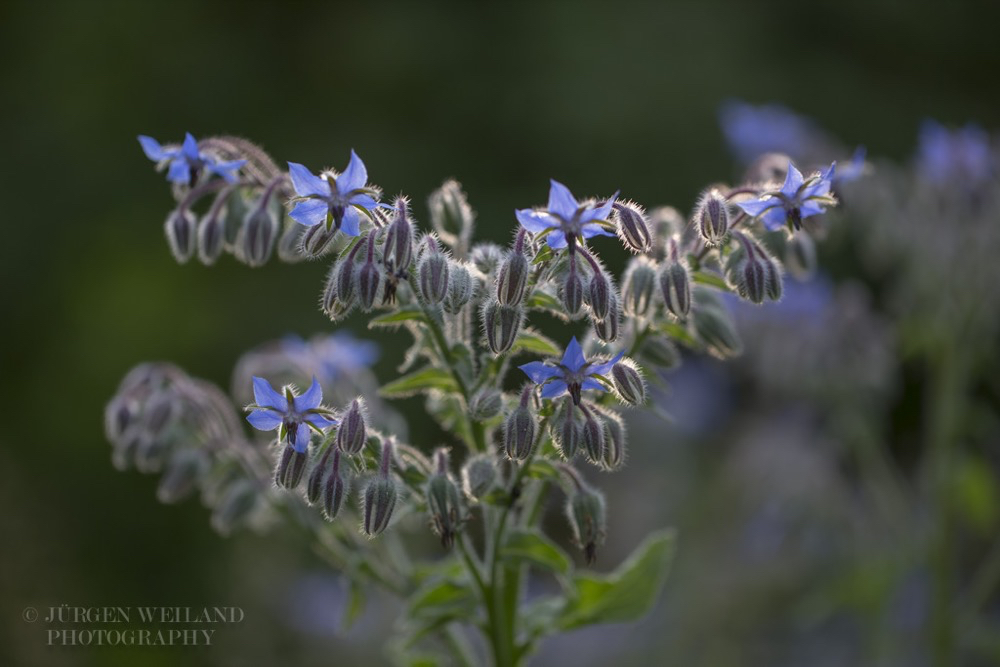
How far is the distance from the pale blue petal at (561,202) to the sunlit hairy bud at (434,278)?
0.18 metres

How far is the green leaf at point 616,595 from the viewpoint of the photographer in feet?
6.14

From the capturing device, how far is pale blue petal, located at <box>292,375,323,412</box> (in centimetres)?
148

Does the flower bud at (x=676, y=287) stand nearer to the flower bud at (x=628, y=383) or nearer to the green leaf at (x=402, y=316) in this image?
the flower bud at (x=628, y=383)

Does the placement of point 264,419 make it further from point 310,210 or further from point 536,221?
point 536,221

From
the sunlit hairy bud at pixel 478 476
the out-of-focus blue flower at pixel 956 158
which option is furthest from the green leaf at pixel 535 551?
the out-of-focus blue flower at pixel 956 158

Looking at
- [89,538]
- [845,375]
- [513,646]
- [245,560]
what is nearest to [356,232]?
[513,646]

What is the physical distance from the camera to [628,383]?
1.52 meters

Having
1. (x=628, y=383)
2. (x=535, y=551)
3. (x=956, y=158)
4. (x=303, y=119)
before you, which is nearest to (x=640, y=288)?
(x=628, y=383)

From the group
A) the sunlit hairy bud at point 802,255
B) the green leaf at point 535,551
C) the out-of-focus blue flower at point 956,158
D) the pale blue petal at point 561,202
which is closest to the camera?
the pale blue petal at point 561,202

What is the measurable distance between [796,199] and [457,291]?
1.77 feet

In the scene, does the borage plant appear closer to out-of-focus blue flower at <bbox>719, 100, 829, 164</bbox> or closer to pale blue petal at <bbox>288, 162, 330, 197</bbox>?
pale blue petal at <bbox>288, 162, 330, 197</bbox>

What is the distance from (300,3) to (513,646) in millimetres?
7786

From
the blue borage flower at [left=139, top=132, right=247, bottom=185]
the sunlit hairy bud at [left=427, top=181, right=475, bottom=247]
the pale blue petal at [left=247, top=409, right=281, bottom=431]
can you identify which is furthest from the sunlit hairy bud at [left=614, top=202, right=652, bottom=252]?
the blue borage flower at [left=139, top=132, right=247, bottom=185]

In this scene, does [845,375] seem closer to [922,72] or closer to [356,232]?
[356,232]
